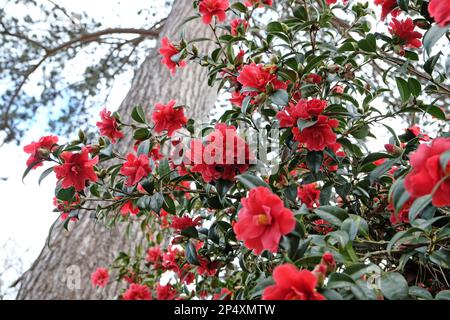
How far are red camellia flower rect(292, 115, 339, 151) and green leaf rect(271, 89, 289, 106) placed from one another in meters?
0.07

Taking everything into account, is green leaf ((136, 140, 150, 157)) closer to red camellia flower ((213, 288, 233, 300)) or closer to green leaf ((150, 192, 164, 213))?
green leaf ((150, 192, 164, 213))

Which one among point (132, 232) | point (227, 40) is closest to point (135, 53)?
point (132, 232)

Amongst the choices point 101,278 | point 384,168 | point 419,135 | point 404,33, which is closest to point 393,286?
point 384,168

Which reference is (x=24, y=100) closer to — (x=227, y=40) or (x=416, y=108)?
(x=227, y=40)

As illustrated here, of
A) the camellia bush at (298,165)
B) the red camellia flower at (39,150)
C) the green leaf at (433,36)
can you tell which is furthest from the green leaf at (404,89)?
the red camellia flower at (39,150)

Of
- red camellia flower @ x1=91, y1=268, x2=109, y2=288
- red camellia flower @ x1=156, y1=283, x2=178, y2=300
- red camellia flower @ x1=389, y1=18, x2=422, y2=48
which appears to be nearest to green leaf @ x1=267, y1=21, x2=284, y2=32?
red camellia flower @ x1=389, y1=18, x2=422, y2=48

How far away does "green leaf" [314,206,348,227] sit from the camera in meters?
0.72

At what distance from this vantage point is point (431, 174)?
0.49 meters

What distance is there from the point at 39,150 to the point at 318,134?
0.64 meters

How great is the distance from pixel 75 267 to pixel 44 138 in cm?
118

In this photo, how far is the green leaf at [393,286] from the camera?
0.53 m

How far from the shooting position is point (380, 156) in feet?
2.91

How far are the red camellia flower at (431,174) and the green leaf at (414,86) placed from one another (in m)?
0.44

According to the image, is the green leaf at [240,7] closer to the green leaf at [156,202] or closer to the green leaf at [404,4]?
the green leaf at [404,4]
